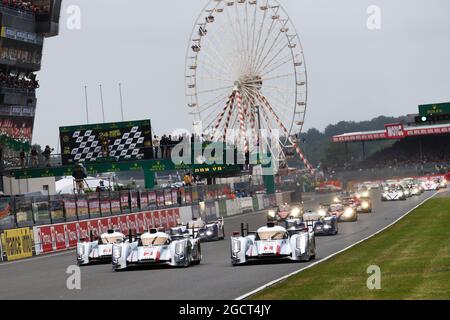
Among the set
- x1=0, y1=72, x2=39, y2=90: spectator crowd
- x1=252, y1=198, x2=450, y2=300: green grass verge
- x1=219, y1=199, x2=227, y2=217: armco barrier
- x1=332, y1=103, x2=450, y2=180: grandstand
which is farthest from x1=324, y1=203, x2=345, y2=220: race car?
x1=332, y1=103, x2=450, y2=180: grandstand

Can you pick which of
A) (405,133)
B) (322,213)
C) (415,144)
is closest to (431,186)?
(405,133)

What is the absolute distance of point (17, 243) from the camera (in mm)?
37375

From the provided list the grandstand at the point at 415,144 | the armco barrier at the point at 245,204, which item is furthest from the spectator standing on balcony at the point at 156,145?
the grandstand at the point at 415,144

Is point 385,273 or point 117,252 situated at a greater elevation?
point 117,252

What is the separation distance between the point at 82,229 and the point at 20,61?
91.4 ft

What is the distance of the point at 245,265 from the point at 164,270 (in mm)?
2111

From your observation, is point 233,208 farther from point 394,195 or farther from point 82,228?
point 82,228

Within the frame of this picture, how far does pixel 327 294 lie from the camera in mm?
17500

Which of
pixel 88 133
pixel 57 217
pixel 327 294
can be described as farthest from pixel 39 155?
pixel 327 294

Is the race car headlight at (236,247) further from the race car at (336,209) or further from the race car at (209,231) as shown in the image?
the race car at (336,209)

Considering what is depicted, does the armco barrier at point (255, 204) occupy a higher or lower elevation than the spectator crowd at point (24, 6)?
lower

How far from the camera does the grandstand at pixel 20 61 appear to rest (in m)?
64.9

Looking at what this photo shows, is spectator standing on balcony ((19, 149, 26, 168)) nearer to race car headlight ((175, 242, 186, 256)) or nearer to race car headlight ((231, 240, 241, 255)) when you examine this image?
race car headlight ((175, 242, 186, 256))
